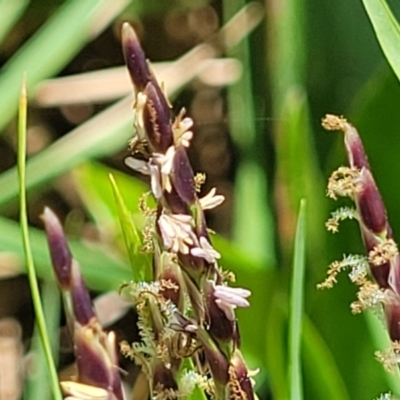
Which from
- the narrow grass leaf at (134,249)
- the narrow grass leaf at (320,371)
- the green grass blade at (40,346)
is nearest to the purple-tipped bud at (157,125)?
the narrow grass leaf at (134,249)

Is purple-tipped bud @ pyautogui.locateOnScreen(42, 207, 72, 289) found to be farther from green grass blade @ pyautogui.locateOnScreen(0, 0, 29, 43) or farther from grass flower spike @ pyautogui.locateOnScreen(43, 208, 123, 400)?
green grass blade @ pyautogui.locateOnScreen(0, 0, 29, 43)

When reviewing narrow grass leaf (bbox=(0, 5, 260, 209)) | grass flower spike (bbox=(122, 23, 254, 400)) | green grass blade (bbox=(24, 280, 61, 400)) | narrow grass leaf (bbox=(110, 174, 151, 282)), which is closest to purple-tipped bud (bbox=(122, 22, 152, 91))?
grass flower spike (bbox=(122, 23, 254, 400))

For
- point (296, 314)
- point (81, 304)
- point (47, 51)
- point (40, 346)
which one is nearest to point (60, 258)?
point (81, 304)

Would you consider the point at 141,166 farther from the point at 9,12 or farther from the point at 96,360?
the point at 9,12

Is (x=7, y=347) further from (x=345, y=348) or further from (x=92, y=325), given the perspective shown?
(x=92, y=325)

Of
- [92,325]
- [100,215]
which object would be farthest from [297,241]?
[100,215]
